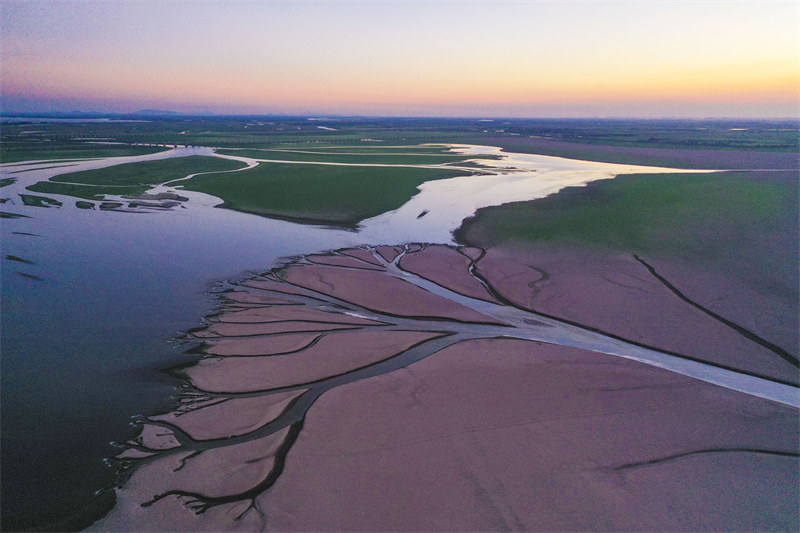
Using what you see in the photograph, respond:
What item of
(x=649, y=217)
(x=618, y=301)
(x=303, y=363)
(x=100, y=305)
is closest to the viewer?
(x=303, y=363)

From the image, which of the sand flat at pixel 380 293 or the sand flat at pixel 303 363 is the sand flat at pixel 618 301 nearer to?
the sand flat at pixel 380 293

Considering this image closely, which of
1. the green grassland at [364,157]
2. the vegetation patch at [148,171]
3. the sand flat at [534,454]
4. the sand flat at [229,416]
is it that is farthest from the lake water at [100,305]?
the green grassland at [364,157]

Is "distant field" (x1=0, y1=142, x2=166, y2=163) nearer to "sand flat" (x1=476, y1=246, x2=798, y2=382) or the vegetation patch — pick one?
the vegetation patch

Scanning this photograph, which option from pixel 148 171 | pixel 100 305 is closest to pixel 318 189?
pixel 148 171

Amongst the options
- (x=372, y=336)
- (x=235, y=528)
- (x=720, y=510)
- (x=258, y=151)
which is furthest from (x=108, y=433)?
(x=258, y=151)

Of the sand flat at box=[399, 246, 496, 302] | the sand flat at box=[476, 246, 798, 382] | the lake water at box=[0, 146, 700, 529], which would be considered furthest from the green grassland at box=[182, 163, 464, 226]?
the sand flat at box=[476, 246, 798, 382]

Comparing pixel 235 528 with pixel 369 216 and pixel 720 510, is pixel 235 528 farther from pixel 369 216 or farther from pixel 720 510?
pixel 369 216

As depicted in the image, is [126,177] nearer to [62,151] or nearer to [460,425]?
[62,151]
